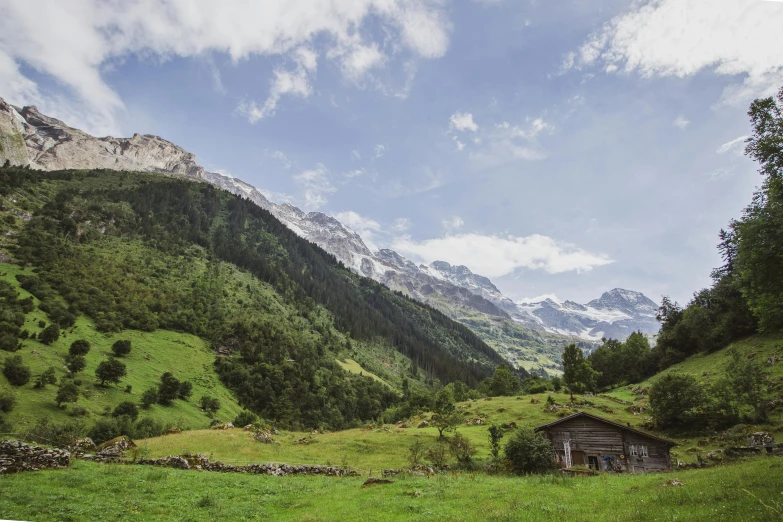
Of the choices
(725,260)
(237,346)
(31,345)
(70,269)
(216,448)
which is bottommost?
(216,448)

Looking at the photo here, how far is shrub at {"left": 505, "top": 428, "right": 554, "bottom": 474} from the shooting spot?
32531 millimetres

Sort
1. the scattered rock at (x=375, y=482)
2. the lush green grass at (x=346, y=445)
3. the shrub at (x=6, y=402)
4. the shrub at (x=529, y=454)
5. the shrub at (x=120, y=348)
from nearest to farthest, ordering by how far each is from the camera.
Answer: the scattered rock at (x=375, y=482), the shrub at (x=529, y=454), the lush green grass at (x=346, y=445), the shrub at (x=6, y=402), the shrub at (x=120, y=348)

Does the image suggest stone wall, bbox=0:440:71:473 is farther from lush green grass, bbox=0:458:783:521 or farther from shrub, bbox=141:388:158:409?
shrub, bbox=141:388:158:409

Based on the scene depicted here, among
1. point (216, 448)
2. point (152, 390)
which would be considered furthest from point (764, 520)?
point (152, 390)

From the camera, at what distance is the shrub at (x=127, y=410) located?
53938mm

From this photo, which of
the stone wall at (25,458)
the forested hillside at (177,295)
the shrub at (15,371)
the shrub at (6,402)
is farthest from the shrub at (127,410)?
the stone wall at (25,458)

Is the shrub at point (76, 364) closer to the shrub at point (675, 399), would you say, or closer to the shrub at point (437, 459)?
the shrub at point (437, 459)

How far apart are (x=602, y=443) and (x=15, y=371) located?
77167 mm

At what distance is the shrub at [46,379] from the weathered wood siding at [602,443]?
69615 millimetres

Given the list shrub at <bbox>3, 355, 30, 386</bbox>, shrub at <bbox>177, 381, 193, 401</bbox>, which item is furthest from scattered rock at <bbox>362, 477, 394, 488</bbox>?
shrub at <bbox>177, 381, 193, 401</bbox>

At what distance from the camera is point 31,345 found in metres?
63.0

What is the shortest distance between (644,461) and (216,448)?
47829mm

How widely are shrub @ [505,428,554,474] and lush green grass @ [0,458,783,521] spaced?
6820 millimetres

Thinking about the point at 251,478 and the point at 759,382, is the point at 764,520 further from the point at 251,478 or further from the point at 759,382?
the point at 759,382
